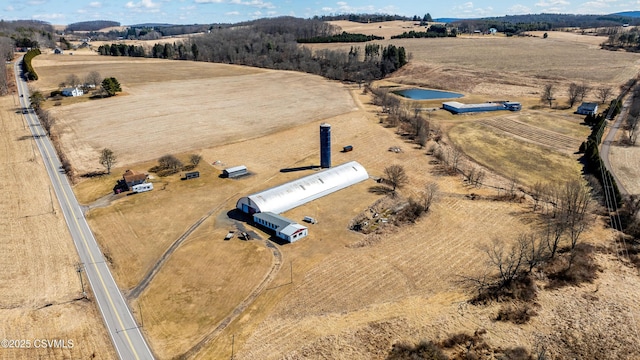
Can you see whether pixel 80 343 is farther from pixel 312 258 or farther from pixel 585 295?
pixel 585 295

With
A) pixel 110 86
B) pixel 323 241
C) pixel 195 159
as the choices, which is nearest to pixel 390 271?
pixel 323 241

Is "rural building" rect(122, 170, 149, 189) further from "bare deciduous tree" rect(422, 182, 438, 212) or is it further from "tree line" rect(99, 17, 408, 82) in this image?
"tree line" rect(99, 17, 408, 82)

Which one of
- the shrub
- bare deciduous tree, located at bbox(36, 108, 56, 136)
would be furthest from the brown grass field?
bare deciduous tree, located at bbox(36, 108, 56, 136)

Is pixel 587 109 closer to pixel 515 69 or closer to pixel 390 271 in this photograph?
pixel 515 69

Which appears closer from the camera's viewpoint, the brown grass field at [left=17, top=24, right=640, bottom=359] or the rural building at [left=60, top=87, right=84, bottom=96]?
the brown grass field at [left=17, top=24, right=640, bottom=359]

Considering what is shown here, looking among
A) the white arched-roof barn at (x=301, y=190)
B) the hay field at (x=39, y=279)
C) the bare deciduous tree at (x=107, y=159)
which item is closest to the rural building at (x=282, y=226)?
the white arched-roof barn at (x=301, y=190)

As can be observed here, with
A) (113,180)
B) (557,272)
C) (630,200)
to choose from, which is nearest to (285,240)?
(557,272)
